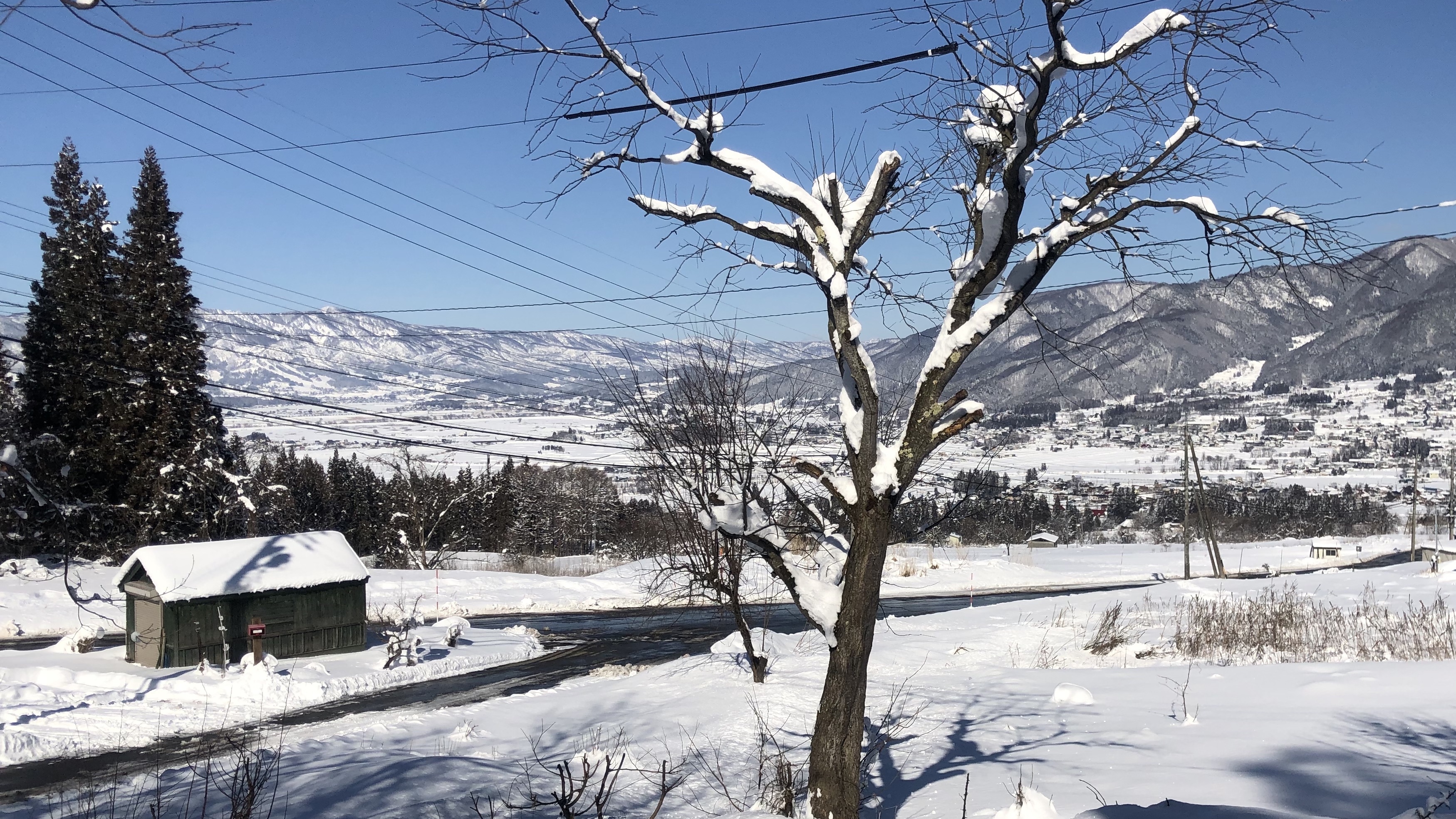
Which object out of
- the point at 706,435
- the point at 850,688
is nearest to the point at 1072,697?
the point at 706,435

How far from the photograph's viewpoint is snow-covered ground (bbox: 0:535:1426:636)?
27766mm

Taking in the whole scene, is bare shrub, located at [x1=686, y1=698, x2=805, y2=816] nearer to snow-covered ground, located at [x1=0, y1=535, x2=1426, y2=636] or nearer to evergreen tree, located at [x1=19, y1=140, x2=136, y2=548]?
snow-covered ground, located at [x1=0, y1=535, x2=1426, y2=636]

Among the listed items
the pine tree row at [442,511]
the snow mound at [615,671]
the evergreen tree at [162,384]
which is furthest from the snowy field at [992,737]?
the pine tree row at [442,511]

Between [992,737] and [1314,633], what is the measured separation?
27.7ft

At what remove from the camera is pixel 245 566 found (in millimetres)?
20922

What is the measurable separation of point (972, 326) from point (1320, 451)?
216157 millimetres

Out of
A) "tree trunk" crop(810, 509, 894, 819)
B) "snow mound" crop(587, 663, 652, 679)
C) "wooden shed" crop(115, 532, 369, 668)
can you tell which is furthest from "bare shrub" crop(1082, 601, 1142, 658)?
"wooden shed" crop(115, 532, 369, 668)

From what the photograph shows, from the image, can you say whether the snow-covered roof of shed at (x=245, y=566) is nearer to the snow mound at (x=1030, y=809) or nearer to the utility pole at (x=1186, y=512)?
the snow mound at (x=1030, y=809)

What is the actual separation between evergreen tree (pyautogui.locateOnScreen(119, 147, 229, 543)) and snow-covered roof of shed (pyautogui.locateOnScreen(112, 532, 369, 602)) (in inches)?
515

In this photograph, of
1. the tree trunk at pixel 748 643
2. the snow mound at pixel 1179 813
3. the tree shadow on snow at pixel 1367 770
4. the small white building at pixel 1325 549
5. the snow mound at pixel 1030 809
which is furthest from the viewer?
the small white building at pixel 1325 549

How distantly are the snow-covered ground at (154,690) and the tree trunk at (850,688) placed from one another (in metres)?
11.5

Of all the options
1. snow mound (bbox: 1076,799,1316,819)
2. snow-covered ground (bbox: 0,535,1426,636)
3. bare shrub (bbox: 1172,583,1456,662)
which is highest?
snow mound (bbox: 1076,799,1316,819)

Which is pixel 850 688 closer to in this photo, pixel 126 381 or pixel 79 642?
pixel 79 642

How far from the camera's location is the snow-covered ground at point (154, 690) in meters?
13.8
